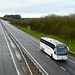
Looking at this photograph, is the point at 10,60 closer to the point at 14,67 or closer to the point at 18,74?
the point at 14,67

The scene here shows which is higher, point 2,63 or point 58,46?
point 58,46

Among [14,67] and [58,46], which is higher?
[58,46]

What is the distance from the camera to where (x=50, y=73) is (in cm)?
1911

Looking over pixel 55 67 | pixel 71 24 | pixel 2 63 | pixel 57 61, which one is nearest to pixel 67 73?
pixel 55 67

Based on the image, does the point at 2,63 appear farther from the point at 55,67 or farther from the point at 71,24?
the point at 71,24

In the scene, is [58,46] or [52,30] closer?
[58,46]

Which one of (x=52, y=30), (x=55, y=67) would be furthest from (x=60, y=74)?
(x=52, y=30)

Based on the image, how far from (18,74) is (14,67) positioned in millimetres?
2974

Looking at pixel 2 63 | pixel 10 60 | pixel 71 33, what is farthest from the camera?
pixel 71 33

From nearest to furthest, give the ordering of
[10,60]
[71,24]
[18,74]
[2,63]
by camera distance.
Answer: [18,74] < [2,63] < [10,60] < [71,24]

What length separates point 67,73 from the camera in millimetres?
19141

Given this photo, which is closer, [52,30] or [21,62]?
[21,62]

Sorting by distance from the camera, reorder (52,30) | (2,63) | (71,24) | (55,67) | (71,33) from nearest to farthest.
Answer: (55,67) → (2,63) → (71,33) → (71,24) → (52,30)

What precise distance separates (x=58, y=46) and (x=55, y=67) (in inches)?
151
